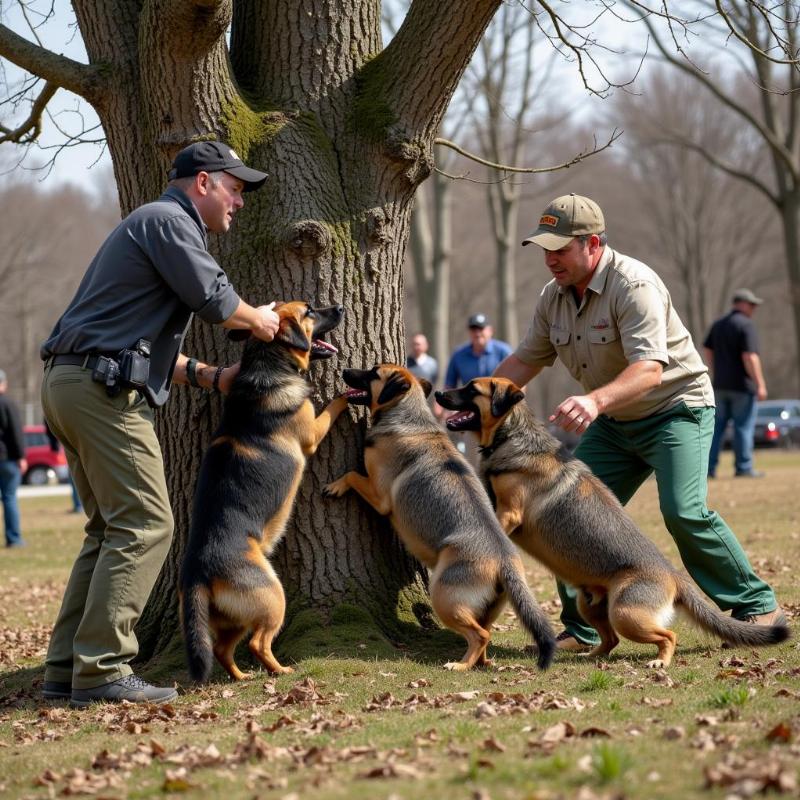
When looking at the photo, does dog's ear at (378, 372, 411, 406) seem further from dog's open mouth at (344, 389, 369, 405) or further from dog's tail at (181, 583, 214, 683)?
dog's tail at (181, 583, 214, 683)

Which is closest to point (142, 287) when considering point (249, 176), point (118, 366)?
point (118, 366)

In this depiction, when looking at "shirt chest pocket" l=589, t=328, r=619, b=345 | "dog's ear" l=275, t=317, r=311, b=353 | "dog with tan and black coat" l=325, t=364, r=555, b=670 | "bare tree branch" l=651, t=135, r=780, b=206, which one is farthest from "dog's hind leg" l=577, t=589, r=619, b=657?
"bare tree branch" l=651, t=135, r=780, b=206

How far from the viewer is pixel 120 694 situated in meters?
5.22

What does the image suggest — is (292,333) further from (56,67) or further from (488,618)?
(56,67)

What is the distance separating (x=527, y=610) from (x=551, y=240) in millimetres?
2125

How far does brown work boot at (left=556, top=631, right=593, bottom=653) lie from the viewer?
6301 millimetres

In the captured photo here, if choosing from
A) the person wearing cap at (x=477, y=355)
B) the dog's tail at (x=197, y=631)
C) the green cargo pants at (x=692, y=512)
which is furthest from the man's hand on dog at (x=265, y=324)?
the person wearing cap at (x=477, y=355)

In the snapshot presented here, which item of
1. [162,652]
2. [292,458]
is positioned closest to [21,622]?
[162,652]

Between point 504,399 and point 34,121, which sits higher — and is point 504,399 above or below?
below

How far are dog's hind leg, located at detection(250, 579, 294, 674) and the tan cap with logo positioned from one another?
96.5 inches

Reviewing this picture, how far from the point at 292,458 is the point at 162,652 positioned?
55.4 inches

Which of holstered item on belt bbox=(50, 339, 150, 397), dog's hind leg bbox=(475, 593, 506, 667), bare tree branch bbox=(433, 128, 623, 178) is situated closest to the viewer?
holstered item on belt bbox=(50, 339, 150, 397)

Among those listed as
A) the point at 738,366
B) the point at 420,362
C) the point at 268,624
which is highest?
the point at 420,362

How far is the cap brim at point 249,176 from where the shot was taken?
5422 millimetres
